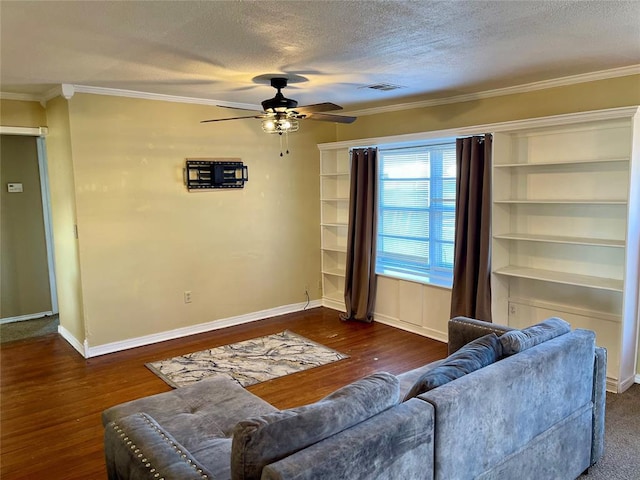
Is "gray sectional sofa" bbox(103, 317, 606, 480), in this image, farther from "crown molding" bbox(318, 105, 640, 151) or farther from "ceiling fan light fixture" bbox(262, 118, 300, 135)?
"ceiling fan light fixture" bbox(262, 118, 300, 135)

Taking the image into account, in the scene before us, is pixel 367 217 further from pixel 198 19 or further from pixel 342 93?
pixel 198 19

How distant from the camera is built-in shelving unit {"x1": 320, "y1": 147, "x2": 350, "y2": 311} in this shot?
626cm

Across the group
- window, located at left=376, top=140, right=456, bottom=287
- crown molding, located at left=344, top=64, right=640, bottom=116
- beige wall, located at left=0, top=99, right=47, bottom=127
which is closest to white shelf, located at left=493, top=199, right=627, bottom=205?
window, located at left=376, top=140, right=456, bottom=287

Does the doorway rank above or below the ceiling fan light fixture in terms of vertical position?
below

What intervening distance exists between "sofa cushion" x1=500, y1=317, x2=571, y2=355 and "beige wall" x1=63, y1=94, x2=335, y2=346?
3646 millimetres

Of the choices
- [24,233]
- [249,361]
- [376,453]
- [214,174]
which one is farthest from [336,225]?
[376,453]

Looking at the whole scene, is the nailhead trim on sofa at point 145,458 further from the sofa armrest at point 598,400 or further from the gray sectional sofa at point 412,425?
the sofa armrest at point 598,400

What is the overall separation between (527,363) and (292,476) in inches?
53.0

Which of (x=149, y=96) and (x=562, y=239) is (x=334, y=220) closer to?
(x=149, y=96)

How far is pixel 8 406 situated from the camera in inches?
145

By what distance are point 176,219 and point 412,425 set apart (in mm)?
3936

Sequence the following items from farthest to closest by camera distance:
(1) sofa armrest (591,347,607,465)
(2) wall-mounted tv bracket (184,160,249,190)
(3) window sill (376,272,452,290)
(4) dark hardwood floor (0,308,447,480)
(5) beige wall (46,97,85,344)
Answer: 1. (2) wall-mounted tv bracket (184,160,249,190)
2. (3) window sill (376,272,452,290)
3. (5) beige wall (46,97,85,344)
4. (4) dark hardwood floor (0,308,447,480)
5. (1) sofa armrest (591,347,607,465)

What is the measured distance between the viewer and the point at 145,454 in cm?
181

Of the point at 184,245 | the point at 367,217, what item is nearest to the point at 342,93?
the point at 367,217
